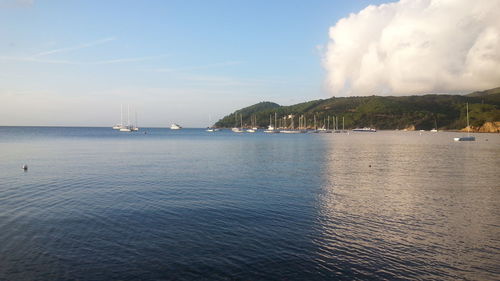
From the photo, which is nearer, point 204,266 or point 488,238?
point 204,266

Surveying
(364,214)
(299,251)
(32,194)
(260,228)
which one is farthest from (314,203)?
(32,194)

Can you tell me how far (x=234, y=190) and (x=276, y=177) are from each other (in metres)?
11.9

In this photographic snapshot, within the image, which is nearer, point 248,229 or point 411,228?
point 248,229

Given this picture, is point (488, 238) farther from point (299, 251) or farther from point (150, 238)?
point (150, 238)

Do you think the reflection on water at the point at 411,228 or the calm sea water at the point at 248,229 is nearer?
the calm sea water at the point at 248,229

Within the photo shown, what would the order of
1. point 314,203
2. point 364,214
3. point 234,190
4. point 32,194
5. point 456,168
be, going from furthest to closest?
point 456,168
point 234,190
point 32,194
point 314,203
point 364,214

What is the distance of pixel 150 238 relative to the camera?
22.1 metres

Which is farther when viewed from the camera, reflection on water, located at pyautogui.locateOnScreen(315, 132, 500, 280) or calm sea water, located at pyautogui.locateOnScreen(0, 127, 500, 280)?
reflection on water, located at pyautogui.locateOnScreen(315, 132, 500, 280)

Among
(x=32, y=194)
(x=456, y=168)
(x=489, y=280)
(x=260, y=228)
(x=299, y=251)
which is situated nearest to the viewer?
(x=489, y=280)

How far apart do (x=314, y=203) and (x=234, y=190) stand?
982 centimetres

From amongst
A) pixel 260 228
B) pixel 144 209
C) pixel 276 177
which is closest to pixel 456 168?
pixel 276 177

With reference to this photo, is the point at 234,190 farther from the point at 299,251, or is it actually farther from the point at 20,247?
the point at 20,247

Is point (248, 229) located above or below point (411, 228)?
above

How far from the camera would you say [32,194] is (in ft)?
119
